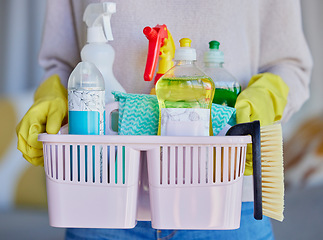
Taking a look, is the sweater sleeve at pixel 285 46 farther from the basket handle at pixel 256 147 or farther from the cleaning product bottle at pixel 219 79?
the basket handle at pixel 256 147

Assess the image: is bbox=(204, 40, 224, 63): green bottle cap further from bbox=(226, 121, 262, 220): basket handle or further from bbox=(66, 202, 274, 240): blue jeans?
bbox=(66, 202, 274, 240): blue jeans

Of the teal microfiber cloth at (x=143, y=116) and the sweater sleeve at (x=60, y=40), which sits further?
the sweater sleeve at (x=60, y=40)

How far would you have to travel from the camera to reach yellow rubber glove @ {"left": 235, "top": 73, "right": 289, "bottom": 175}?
70 cm

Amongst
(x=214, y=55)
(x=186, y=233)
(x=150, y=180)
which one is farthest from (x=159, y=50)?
(x=186, y=233)

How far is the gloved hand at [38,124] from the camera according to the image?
2.22ft

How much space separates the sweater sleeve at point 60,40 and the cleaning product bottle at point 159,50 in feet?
0.89

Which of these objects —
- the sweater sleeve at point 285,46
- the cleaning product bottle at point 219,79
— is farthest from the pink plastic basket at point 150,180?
the sweater sleeve at point 285,46

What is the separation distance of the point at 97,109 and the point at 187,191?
0.58ft

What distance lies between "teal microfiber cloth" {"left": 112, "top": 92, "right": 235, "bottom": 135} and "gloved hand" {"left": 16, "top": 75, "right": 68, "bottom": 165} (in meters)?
0.10

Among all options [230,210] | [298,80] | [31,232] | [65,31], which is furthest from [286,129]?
[230,210]

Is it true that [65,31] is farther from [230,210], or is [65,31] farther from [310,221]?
[310,221]

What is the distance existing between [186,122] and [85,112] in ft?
0.48

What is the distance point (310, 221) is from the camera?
192 centimetres

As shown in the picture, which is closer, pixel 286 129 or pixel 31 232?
pixel 31 232
